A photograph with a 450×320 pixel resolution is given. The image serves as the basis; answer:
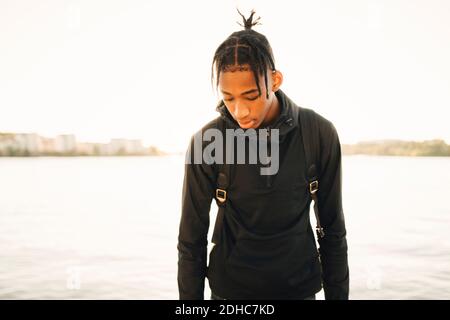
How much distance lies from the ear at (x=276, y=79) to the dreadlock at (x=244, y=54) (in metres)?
0.04

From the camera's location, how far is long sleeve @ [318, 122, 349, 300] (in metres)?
2.87

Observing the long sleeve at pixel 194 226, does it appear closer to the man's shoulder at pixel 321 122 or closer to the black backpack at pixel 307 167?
the black backpack at pixel 307 167

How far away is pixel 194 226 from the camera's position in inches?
114

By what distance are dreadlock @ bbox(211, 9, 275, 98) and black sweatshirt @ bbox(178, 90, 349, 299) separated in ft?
0.91

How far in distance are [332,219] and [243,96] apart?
0.99m

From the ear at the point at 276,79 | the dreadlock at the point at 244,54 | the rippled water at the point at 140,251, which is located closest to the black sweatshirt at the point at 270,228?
the ear at the point at 276,79

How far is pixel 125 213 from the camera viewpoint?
79.8 ft

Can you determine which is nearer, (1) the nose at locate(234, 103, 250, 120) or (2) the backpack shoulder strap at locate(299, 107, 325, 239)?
(1) the nose at locate(234, 103, 250, 120)

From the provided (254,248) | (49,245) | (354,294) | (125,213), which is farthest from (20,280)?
(125,213)

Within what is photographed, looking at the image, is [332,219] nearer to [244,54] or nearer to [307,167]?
[307,167]

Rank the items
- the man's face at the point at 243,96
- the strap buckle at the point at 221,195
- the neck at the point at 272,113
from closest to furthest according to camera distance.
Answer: the man's face at the point at 243,96
the strap buckle at the point at 221,195
the neck at the point at 272,113

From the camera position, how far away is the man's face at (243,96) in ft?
8.70

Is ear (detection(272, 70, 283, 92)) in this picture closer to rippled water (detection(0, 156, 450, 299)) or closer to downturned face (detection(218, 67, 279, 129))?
downturned face (detection(218, 67, 279, 129))

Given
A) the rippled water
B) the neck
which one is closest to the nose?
the neck
